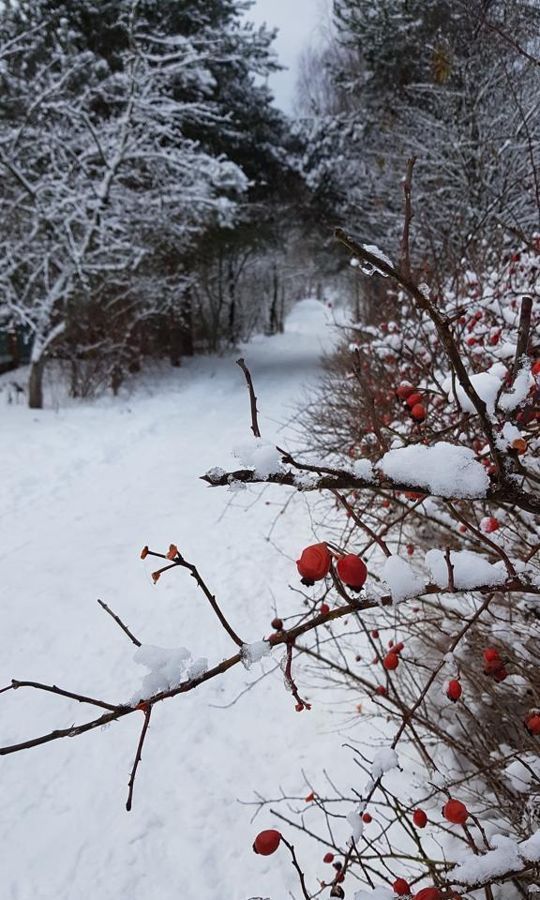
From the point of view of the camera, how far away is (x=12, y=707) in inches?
108

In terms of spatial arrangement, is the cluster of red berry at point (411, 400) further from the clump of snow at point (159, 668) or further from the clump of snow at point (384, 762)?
the clump of snow at point (384, 762)

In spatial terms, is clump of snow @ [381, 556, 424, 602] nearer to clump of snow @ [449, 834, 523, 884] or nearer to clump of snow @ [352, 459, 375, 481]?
clump of snow @ [352, 459, 375, 481]

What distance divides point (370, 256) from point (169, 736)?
106 inches

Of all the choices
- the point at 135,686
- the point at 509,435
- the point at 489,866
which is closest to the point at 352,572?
the point at 509,435

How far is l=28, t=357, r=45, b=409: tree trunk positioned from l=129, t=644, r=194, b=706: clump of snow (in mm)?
7811

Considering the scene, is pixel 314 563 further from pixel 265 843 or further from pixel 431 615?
pixel 431 615

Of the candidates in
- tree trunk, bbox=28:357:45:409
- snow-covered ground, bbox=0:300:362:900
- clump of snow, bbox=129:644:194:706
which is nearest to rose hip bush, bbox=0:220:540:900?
clump of snow, bbox=129:644:194:706

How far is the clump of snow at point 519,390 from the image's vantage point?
0.66 metres

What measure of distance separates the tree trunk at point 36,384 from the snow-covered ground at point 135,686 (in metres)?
1.45

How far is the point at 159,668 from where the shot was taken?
2.15 feet

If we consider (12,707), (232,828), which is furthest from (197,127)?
(232,828)

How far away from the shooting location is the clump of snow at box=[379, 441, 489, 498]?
24.2 inches

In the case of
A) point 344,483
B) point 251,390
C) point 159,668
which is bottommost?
point 159,668

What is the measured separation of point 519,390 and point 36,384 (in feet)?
26.5
